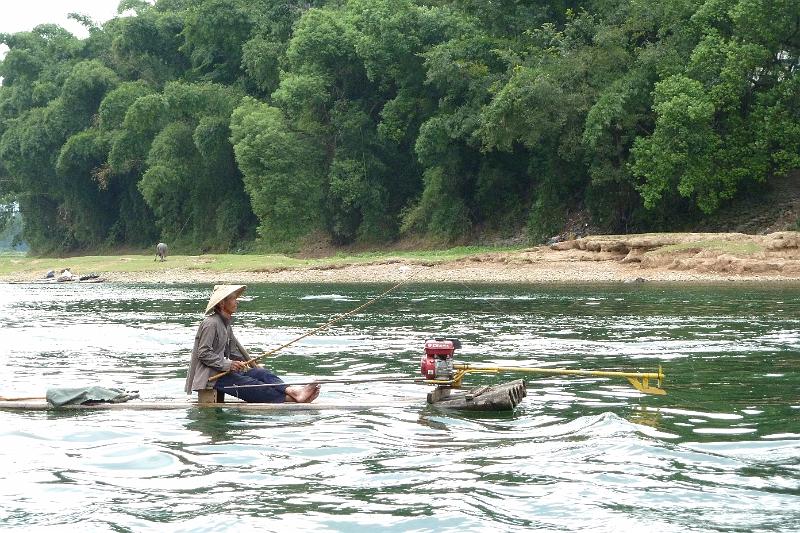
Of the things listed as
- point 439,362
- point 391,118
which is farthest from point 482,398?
point 391,118

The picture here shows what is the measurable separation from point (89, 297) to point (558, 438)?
27579 millimetres

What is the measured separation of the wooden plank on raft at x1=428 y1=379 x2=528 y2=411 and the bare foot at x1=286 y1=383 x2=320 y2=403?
4.20 feet

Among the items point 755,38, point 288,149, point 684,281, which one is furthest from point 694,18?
point 288,149

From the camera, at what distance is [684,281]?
32125mm

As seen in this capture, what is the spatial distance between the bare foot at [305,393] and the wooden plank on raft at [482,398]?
1281mm

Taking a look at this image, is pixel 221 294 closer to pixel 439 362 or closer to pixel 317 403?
pixel 317 403

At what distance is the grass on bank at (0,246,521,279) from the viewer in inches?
1697

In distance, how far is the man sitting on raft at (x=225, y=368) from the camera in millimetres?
11914

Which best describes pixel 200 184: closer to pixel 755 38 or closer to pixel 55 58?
pixel 55 58

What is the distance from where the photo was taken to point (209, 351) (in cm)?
1192

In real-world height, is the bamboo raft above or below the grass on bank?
below

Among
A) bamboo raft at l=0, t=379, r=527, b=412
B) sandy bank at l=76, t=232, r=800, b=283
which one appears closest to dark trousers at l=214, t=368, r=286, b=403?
bamboo raft at l=0, t=379, r=527, b=412

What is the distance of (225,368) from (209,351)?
250mm

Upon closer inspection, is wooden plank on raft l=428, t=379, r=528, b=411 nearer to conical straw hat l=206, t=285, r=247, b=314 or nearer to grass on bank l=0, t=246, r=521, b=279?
conical straw hat l=206, t=285, r=247, b=314
